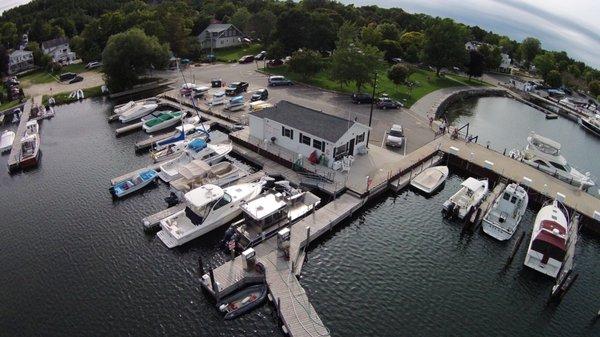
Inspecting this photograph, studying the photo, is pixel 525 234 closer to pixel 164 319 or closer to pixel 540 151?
pixel 540 151

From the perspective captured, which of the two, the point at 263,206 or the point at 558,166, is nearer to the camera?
the point at 263,206

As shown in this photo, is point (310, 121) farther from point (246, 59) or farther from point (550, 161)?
point (246, 59)

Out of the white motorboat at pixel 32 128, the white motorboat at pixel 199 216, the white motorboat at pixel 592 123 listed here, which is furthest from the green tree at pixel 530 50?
the white motorboat at pixel 32 128

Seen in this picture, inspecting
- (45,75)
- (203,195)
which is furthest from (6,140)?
(45,75)

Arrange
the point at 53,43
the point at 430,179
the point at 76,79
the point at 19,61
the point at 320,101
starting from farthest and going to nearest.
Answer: the point at 53,43, the point at 19,61, the point at 76,79, the point at 320,101, the point at 430,179

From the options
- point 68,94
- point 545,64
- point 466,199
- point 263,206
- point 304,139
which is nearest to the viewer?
point 263,206

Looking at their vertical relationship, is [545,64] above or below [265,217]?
above

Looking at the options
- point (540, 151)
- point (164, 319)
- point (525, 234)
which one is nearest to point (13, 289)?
point (164, 319)
